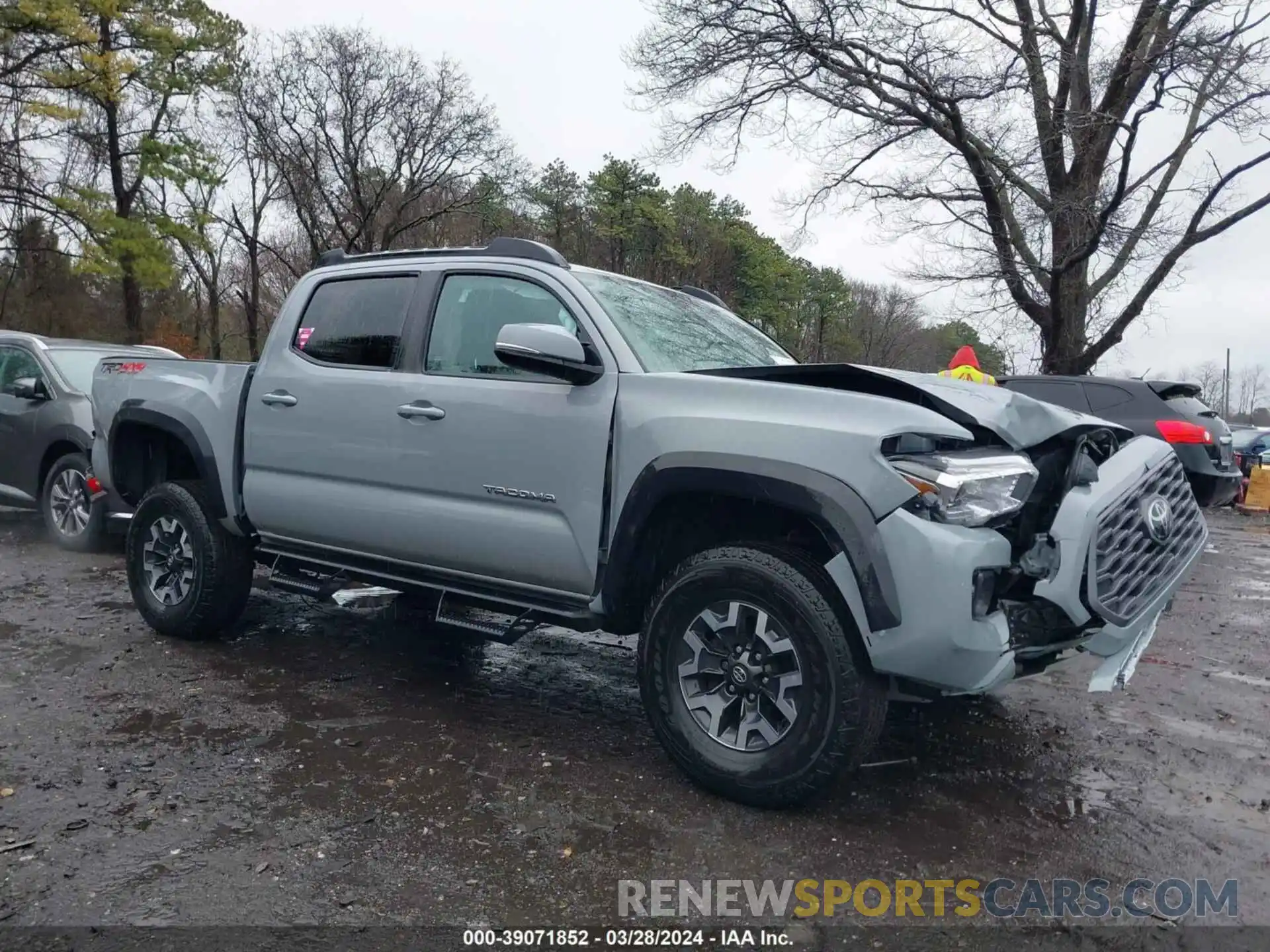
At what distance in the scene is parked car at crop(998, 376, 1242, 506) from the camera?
9.36 meters

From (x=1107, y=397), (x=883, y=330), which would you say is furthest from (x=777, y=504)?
(x=883, y=330)

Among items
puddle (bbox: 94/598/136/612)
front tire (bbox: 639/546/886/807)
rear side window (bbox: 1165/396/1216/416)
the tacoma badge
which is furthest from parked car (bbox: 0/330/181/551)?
rear side window (bbox: 1165/396/1216/416)

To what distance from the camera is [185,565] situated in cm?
518

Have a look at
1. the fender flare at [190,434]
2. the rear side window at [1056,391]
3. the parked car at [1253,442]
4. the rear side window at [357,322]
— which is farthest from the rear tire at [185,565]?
the parked car at [1253,442]

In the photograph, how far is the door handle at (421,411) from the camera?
13.5 feet

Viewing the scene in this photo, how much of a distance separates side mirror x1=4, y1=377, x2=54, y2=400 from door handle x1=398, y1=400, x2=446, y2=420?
18.6ft

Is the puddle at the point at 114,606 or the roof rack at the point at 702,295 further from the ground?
the roof rack at the point at 702,295

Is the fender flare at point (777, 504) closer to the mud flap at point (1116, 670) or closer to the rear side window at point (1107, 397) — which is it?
the mud flap at point (1116, 670)

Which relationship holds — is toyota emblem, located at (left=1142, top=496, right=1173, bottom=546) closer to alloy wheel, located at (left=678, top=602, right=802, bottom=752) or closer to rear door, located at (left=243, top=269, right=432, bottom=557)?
alloy wheel, located at (left=678, top=602, right=802, bottom=752)

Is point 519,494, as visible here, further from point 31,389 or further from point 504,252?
point 31,389

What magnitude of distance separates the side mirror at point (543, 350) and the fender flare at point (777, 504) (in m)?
0.51

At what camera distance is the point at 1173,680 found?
204 inches

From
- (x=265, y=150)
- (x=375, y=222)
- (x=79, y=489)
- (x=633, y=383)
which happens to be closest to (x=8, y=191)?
(x=265, y=150)

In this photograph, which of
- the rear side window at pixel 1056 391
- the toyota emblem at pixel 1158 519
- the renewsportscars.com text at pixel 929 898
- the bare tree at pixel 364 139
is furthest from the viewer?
the bare tree at pixel 364 139
